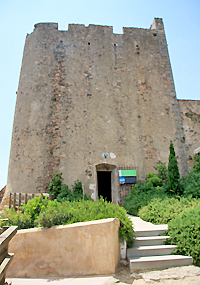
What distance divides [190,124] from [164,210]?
6965mm

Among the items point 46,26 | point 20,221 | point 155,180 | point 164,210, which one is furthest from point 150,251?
point 46,26

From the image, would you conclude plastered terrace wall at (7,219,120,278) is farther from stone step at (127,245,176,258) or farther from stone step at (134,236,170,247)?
stone step at (134,236,170,247)

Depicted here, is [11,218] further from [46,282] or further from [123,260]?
[123,260]

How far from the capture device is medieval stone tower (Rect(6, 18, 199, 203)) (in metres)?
9.98

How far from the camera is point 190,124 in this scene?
11.4m

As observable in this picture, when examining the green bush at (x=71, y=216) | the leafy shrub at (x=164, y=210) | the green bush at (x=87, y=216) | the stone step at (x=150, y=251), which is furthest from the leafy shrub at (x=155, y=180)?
the stone step at (x=150, y=251)

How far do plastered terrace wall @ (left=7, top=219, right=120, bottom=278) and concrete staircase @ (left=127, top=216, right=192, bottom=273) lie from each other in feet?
1.26

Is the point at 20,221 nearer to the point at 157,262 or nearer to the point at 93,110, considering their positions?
the point at 157,262

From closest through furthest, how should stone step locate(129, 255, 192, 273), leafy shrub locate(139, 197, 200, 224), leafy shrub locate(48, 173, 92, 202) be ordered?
stone step locate(129, 255, 192, 273) < leafy shrub locate(139, 197, 200, 224) < leafy shrub locate(48, 173, 92, 202)

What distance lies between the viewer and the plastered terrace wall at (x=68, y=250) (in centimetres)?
381

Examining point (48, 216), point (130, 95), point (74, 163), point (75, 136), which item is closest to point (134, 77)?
point (130, 95)

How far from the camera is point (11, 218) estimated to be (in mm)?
4844

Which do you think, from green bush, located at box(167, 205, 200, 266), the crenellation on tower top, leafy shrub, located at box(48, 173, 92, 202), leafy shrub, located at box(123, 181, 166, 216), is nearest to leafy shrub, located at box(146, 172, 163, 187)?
leafy shrub, located at box(123, 181, 166, 216)

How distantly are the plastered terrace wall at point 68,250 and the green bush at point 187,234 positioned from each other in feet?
4.24
